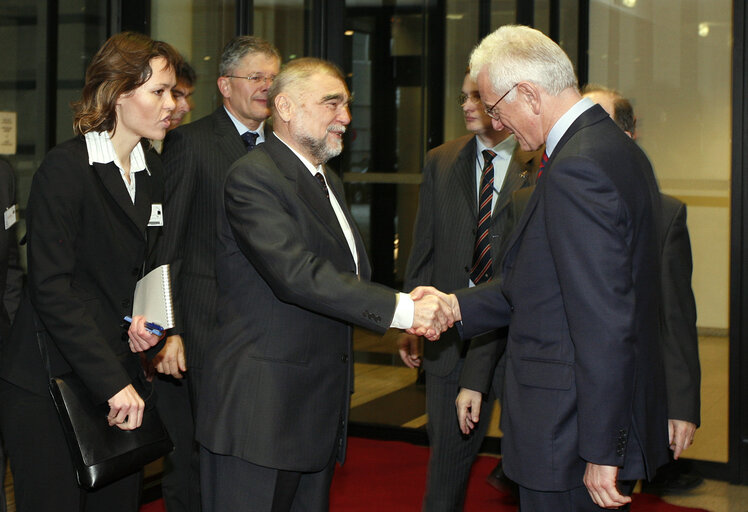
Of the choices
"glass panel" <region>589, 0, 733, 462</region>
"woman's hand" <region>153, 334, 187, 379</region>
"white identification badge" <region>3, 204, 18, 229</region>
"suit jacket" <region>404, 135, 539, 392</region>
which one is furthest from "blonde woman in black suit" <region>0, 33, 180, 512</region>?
"glass panel" <region>589, 0, 733, 462</region>

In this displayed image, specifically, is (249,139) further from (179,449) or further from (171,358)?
(179,449)

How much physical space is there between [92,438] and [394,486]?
266cm

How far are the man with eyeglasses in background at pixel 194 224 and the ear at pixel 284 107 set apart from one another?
91 centimetres

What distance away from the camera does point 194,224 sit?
12.2 ft

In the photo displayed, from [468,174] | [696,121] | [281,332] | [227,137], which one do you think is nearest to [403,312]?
[281,332]

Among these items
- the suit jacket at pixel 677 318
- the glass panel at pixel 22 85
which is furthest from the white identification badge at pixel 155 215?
the glass panel at pixel 22 85

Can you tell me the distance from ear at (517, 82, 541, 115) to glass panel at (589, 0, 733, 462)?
3.16 m

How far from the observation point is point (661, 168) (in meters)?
5.34

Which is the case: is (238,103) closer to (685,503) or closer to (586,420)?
(586,420)

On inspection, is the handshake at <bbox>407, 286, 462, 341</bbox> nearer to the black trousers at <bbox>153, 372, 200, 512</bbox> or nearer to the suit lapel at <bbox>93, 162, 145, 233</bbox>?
the suit lapel at <bbox>93, 162, 145, 233</bbox>

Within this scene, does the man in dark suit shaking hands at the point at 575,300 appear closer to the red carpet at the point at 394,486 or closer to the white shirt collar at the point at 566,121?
the white shirt collar at the point at 566,121

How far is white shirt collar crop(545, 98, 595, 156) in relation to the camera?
235cm

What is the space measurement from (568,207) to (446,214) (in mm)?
1581

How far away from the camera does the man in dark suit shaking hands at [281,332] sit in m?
2.61
